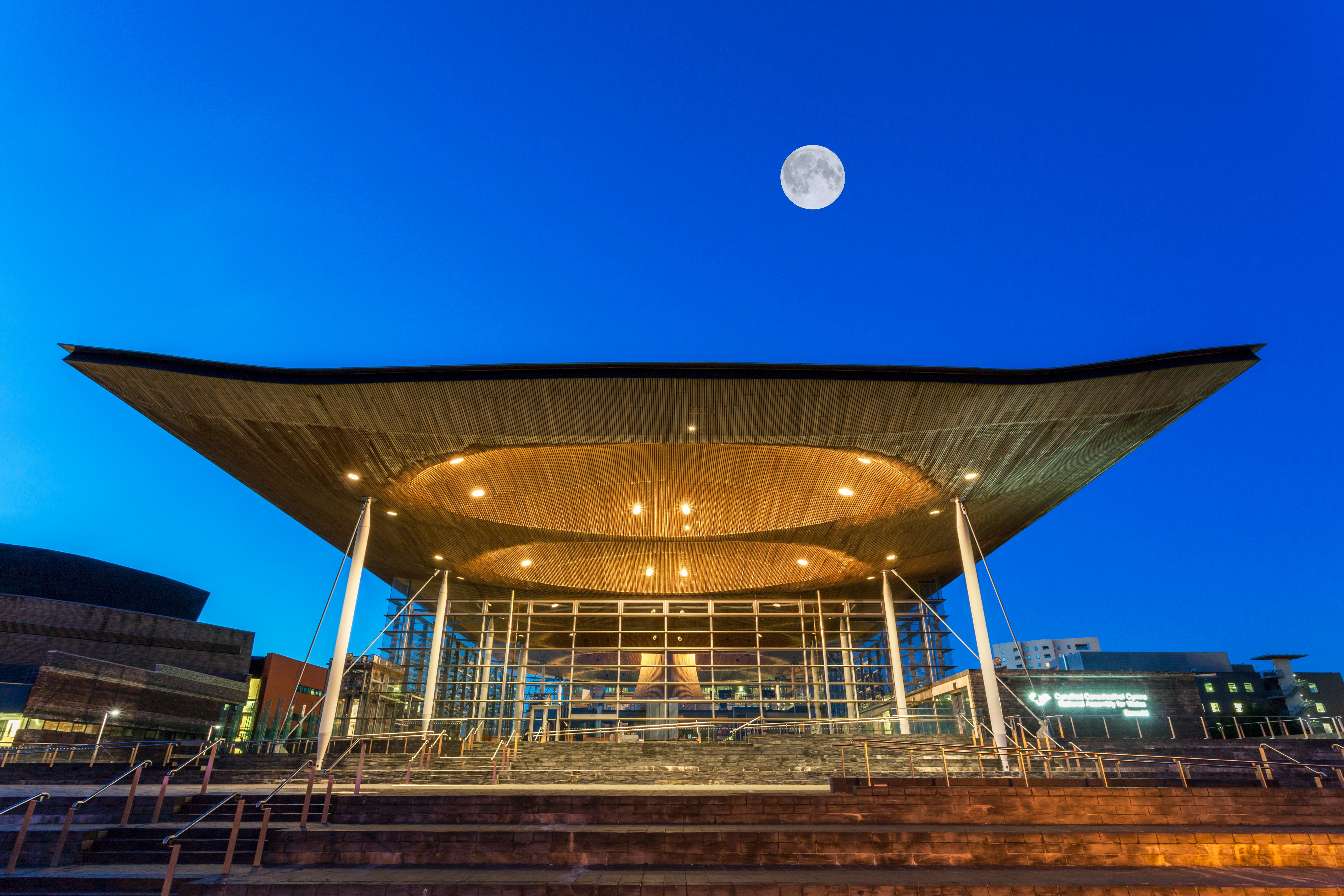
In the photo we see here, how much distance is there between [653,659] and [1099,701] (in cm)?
1741

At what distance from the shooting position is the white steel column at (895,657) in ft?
94.6

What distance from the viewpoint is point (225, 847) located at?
9219 millimetres

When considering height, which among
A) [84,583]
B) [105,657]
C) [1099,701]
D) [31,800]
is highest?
[84,583]

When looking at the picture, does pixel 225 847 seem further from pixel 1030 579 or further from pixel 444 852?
pixel 1030 579

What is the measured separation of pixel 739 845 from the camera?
348 inches

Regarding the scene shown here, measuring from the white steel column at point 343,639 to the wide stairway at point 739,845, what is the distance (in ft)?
25.7

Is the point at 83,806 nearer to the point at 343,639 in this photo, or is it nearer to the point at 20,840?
the point at 20,840

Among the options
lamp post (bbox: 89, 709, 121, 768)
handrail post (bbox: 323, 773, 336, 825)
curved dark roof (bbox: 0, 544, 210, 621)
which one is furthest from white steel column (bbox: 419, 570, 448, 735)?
curved dark roof (bbox: 0, 544, 210, 621)

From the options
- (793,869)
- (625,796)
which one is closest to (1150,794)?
(793,869)

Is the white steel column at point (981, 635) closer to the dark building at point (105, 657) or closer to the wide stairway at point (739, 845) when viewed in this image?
the wide stairway at point (739, 845)

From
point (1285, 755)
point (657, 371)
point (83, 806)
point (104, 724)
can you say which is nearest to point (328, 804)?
point (83, 806)

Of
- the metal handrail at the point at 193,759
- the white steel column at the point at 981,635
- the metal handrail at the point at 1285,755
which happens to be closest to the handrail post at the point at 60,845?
the metal handrail at the point at 193,759

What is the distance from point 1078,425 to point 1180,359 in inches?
111

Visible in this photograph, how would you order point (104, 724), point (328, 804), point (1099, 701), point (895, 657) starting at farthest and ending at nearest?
point (895, 657) < point (1099, 701) < point (104, 724) < point (328, 804)
